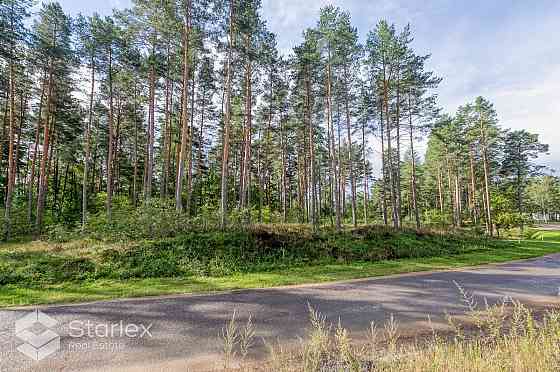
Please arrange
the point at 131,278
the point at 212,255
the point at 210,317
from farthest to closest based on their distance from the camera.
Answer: the point at 212,255 → the point at 131,278 → the point at 210,317

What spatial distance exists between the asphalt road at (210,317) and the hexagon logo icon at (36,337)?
8cm

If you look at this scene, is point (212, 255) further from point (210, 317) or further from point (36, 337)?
point (36, 337)

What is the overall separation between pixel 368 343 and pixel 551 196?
82433 mm

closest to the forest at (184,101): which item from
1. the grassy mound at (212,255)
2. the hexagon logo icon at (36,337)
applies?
the grassy mound at (212,255)

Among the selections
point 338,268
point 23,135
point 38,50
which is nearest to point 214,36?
point 38,50

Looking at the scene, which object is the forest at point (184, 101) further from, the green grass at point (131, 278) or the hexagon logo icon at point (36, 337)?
the hexagon logo icon at point (36, 337)

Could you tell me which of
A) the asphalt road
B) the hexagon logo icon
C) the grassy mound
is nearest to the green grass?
the grassy mound

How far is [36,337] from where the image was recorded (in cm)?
442

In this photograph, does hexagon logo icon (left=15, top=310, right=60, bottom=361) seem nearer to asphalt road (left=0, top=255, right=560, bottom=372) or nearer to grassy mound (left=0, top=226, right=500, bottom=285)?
asphalt road (left=0, top=255, right=560, bottom=372)

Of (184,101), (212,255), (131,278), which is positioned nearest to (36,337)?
(131,278)

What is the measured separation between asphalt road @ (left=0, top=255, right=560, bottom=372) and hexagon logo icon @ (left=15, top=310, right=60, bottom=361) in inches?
3.2

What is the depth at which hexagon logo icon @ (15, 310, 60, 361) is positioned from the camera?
153 inches

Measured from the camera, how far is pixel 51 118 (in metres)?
19.0

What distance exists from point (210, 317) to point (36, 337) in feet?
9.89
